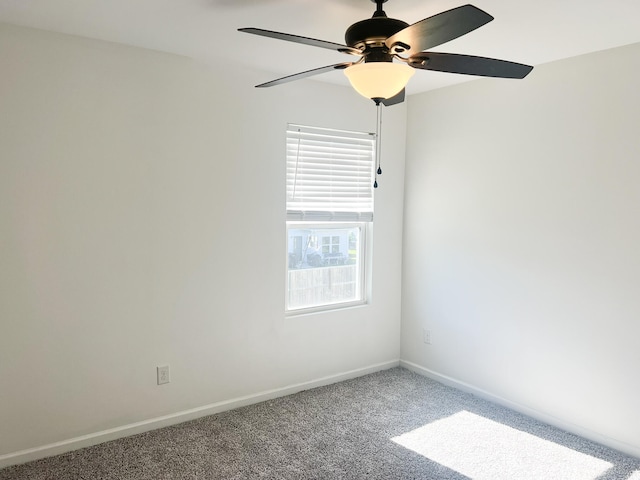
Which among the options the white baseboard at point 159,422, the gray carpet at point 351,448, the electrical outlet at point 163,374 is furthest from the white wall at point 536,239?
the electrical outlet at point 163,374

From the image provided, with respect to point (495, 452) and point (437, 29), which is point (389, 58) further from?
point (495, 452)

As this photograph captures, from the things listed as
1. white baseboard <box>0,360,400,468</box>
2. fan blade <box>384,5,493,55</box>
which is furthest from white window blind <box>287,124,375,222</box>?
fan blade <box>384,5,493,55</box>

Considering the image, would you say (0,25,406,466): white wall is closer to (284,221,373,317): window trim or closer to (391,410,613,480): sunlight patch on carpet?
(284,221,373,317): window trim

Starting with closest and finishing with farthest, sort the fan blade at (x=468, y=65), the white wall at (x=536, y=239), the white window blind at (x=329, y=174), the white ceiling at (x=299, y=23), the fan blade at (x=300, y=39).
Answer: the fan blade at (x=300, y=39) → the fan blade at (x=468, y=65) → the white ceiling at (x=299, y=23) → the white wall at (x=536, y=239) → the white window blind at (x=329, y=174)

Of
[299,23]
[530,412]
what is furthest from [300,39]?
[530,412]

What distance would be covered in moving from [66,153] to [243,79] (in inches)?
46.9

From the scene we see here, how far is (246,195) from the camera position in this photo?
3.33m

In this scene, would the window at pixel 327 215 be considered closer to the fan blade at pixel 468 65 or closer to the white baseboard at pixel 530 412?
the white baseboard at pixel 530 412

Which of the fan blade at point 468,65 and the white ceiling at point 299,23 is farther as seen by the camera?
the white ceiling at point 299,23

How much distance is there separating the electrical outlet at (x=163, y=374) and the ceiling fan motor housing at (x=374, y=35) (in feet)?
7.29

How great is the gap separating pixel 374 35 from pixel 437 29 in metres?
0.33

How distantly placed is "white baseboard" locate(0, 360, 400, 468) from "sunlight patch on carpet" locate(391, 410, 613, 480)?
92 cm

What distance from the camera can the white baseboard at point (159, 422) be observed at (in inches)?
105

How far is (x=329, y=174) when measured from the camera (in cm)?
372
